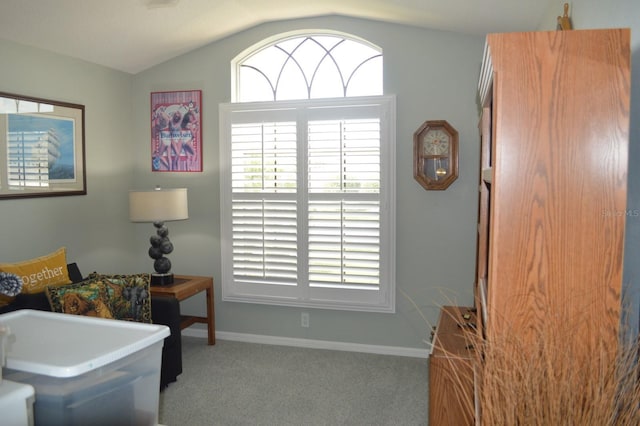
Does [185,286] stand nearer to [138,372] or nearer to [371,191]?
[371,191]

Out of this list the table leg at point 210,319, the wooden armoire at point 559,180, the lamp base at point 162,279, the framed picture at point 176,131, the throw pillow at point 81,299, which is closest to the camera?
the wooden armoire at point 559,180

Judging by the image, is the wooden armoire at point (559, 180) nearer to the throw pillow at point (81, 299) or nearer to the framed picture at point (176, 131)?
the throw pillow at point (81, 299)

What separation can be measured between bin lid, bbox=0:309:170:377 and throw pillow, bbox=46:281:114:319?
5.84 feet

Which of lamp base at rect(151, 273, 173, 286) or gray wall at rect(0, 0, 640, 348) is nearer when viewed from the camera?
gray wall at rect(0, 0, 640, 348)

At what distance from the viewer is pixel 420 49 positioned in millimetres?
4035

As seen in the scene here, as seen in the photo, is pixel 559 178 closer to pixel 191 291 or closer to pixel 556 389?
pixel 556 389

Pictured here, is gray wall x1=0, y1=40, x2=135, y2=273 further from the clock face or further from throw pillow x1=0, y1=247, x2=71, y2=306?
the clock face

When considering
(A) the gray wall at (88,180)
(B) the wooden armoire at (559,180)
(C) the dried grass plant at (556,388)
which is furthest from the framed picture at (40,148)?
(C) the dried grass plant at (556,388)

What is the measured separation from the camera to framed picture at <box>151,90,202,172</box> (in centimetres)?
459

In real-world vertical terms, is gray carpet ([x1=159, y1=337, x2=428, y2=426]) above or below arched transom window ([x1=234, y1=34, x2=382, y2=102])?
below

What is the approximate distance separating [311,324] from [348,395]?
102 cm

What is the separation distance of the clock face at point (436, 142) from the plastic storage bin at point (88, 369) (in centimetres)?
315

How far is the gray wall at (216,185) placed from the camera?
3912 millimetres

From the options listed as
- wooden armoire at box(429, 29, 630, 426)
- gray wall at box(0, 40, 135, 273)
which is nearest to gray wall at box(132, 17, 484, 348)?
gray wall at box(0, 40, 135, 273)
